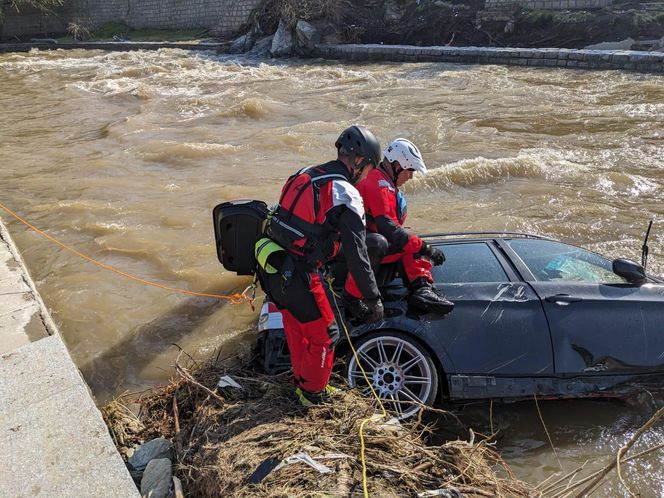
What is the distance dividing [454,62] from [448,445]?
21.1m

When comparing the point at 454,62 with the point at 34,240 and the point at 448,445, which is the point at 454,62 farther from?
the point at 448,445

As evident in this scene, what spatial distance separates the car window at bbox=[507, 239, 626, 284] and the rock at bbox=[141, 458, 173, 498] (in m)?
3.01

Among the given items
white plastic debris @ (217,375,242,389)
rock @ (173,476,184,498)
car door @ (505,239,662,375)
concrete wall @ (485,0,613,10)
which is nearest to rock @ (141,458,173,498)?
rock @ (173,476,184,498)

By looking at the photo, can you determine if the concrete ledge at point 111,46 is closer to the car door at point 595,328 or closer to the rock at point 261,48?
the rock at point 261,48

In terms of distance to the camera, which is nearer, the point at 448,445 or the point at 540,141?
the point at 448,445

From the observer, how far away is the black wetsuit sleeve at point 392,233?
450cm

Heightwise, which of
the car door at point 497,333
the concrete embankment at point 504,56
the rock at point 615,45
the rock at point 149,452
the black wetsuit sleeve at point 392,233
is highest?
the rock at point 615,45

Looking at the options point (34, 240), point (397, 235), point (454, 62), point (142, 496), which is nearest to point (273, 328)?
point (397, 235)

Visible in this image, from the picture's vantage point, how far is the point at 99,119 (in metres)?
16.1

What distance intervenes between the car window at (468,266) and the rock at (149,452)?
2310 millimetres

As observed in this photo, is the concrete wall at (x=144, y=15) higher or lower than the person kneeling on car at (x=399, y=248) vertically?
higher

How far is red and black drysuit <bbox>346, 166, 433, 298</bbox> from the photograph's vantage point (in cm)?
449

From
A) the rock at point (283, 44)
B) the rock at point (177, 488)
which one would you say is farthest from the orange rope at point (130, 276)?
the rock at point (283, 44)

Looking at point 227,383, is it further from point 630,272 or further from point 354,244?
point 630,272
